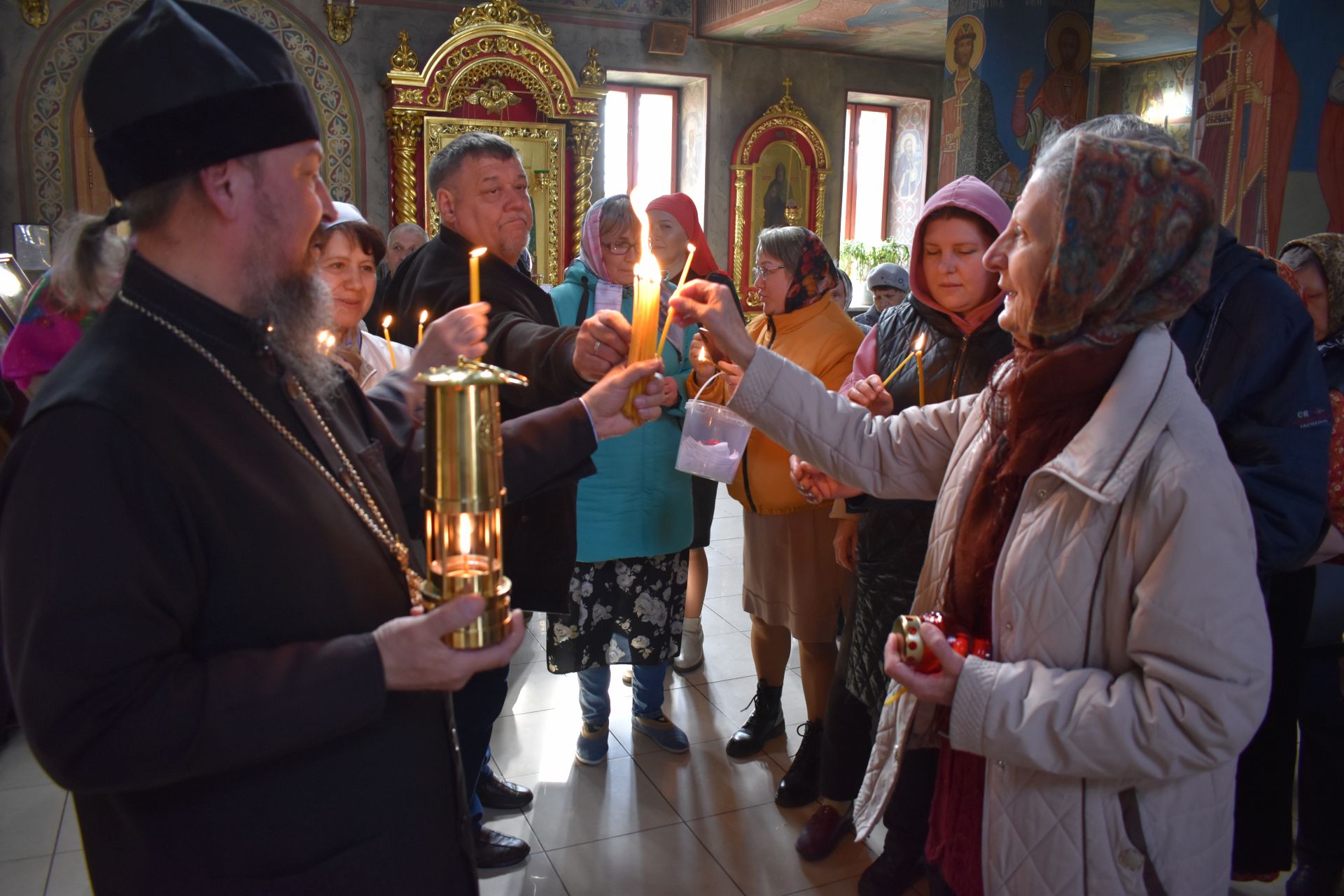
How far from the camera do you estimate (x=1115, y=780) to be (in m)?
1.35

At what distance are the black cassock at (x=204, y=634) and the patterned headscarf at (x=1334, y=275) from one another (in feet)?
9.14

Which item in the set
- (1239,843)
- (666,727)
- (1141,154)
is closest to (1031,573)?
(1141,154)

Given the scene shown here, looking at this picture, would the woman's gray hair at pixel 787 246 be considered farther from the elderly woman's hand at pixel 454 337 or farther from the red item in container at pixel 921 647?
the red item in container at pixel 921 647

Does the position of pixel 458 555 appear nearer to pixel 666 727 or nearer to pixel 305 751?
pixel 305 751

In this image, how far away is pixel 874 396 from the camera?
215 cm

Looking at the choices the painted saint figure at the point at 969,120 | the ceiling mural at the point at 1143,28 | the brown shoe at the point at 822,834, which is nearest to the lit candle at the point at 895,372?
the brown shoe at the point at 822,834

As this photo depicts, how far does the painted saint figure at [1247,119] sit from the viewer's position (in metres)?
4.95

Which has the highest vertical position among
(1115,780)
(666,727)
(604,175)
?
(604,175)

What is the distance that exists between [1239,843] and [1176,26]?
10366 millimetres

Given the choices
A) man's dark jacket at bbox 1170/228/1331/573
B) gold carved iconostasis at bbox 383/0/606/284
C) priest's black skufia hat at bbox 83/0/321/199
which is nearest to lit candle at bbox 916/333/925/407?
man's dark jacket at bbox 1170/228/1331/573

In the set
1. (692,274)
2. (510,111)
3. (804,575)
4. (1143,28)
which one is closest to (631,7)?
(510,111)

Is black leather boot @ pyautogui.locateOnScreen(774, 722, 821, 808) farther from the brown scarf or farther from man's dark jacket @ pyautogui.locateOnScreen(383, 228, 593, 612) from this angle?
the brown scarf

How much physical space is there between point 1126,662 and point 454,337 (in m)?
1.24

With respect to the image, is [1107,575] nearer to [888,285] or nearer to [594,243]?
[594,243]
